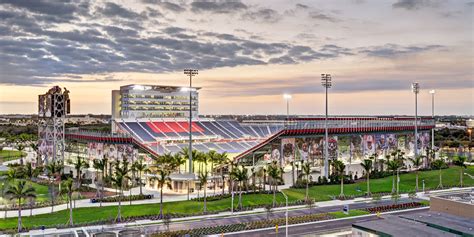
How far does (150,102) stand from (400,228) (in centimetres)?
9777

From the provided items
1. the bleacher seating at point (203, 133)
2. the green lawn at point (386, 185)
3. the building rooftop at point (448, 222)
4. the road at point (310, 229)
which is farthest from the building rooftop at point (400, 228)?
the bleacher seating at point (203, 133)

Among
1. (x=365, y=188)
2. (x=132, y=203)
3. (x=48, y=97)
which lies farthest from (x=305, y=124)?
(x=48, y=97)

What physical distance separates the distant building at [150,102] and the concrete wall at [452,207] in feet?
289

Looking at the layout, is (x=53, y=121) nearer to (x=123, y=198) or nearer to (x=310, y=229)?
(x=123, y=198)

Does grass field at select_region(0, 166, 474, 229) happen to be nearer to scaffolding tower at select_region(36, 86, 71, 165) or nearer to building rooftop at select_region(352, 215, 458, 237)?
building rooftop at select_region(352, 215, 458, 237)

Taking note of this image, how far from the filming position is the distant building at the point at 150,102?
415 feet

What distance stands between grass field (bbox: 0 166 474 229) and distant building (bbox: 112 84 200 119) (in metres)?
58.7

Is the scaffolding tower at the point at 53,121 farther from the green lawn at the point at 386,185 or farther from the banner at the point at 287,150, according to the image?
the green lawn at the point at 386,185

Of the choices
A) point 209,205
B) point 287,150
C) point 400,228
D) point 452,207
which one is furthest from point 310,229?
point 287,150

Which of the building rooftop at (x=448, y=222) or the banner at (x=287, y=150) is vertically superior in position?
the banner at (x=287, y=150)

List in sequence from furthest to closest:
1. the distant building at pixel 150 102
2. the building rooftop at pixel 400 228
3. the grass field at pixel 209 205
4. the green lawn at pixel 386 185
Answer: the distant building at pixel 150 102
the green lawn at pixel 386 185
the grass field at pixel 209 205
the building rooftop at pixel 400 228

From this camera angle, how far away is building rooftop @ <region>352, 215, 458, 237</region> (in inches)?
1634

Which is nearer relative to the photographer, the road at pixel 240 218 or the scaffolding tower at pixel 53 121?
the road at pixel 240 218

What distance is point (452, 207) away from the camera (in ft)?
177
